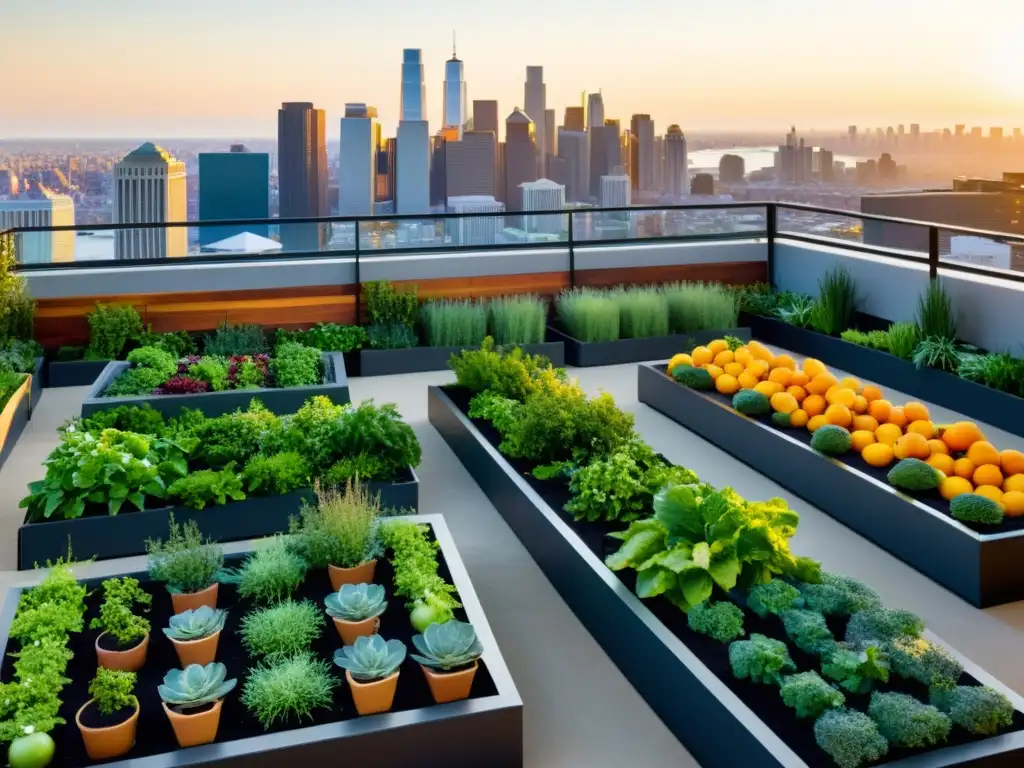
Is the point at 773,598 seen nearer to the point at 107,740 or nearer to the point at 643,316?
the point at 107,740

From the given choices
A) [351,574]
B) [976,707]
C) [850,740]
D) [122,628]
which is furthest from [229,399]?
[976,707]

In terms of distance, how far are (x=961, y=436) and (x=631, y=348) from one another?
3921 millimetres

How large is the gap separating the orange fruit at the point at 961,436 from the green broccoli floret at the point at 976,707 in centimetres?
233

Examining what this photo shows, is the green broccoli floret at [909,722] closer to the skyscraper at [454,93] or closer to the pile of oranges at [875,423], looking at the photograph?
the pile of oranges at [875,423]

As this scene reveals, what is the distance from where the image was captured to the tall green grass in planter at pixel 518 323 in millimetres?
8703

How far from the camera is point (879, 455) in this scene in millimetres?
4930

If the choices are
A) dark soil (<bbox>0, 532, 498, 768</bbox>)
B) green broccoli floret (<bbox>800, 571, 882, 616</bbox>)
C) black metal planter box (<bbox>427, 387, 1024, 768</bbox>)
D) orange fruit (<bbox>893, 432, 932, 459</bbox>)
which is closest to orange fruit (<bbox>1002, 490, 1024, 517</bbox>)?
orange fruit (<bbox>893, 432, 932, 459</bbox>)

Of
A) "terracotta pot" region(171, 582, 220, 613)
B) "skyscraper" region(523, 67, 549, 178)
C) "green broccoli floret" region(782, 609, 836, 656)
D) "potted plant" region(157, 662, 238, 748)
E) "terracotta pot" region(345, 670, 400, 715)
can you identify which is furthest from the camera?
"skyscraper" region(523, 67, 549, 178)

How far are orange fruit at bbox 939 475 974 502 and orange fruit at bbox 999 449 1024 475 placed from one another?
220 millimetres

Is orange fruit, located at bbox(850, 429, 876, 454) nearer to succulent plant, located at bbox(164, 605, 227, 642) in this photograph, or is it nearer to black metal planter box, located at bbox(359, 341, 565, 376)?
succulent plant, located at bbox(164, 605, 227, 642)

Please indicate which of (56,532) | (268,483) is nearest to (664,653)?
(268,483)

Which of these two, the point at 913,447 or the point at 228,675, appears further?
the point at 913,447

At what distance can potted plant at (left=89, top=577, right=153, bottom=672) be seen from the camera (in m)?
3.13

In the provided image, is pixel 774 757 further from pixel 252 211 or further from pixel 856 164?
pixel 856 164
